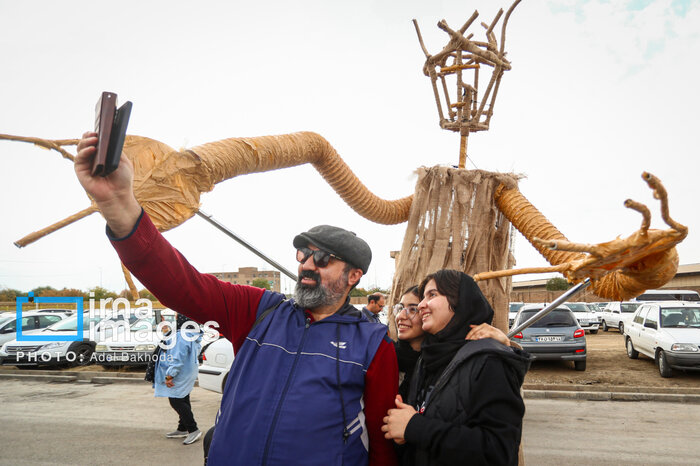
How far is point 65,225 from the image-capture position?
1.44 metres

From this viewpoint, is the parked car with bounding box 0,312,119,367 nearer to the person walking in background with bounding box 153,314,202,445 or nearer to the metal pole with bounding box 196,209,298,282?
the person walking in background with bounding box 153,314,202,445

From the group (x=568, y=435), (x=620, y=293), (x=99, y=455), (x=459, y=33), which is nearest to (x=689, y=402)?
(x=568, y=435)

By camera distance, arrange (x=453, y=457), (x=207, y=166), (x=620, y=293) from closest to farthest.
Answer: (x=453, y=457)
(x=207, y=166)
(x=620, y=293)

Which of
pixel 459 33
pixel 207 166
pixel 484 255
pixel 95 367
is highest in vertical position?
pixel 459 33

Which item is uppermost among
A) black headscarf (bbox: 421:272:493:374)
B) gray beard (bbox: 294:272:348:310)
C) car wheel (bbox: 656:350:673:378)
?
gray beard (bbox: 294:272:348:310)

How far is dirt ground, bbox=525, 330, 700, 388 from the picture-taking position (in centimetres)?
804

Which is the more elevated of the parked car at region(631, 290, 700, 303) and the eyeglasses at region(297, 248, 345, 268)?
the eyeglasses at region(297, 248, 345, 268)

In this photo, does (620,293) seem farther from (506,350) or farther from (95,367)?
(95,367)

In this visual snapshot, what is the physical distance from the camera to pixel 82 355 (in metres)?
10.8

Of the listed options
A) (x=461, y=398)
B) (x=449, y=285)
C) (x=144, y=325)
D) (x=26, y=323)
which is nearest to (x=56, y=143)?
(x=449, y=285)

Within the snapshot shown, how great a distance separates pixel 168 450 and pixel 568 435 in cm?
496

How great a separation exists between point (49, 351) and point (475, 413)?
38.6ft

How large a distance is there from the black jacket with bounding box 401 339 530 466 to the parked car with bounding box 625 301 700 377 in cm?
849

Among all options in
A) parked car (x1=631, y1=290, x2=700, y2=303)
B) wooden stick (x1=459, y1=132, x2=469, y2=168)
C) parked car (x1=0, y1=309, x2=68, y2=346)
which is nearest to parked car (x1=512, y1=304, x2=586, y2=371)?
wooden stick (x1=459, y1=132, x2=469, y2=168)
